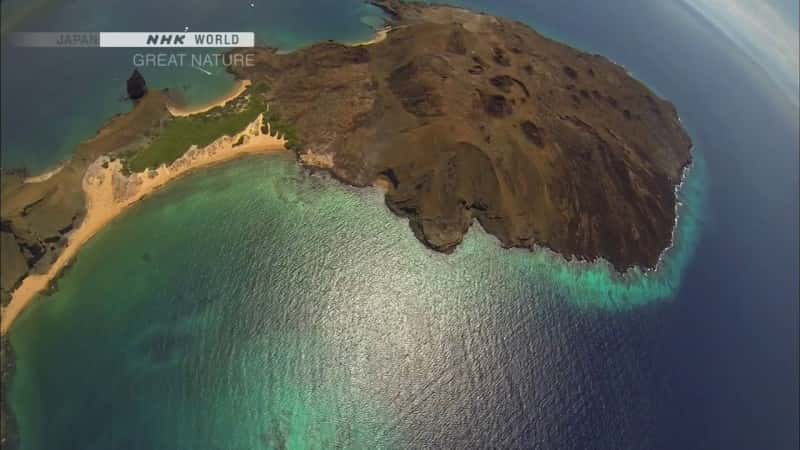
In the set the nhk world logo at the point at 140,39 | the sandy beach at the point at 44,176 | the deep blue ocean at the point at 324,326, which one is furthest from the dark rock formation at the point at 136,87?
the sandy beach at the point at 44,176

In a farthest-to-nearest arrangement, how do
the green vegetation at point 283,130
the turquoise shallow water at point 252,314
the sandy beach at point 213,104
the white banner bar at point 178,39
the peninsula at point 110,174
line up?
the white banner bar at point 178,39, the green vegetation at point 283,130, the sandy beach at point 213,104, the peninsula at point 110,174, the turquoise shallow water at point 252,314

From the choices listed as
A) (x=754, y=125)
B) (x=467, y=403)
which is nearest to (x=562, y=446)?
(x=467, y=403)

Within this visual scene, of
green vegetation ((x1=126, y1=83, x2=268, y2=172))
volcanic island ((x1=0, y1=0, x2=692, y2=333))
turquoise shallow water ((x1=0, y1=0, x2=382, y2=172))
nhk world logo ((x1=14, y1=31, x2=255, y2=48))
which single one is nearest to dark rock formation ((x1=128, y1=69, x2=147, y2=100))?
volcanic island ((x1=0, y1=0, x2=692, y2=333))

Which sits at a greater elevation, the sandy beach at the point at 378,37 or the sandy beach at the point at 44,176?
the sandy beach at the point at 378,37

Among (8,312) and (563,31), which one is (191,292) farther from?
(563,31)

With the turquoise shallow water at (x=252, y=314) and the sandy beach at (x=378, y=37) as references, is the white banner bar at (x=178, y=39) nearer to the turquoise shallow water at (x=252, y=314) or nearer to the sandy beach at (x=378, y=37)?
the sandy beach at (x=378, y=37)

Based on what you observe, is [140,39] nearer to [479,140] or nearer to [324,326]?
[479,140]

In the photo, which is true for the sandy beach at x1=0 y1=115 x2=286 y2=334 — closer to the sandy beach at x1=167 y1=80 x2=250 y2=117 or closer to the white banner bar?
the sandy beach at x1=167 y1=80 x2=250 y2=117
